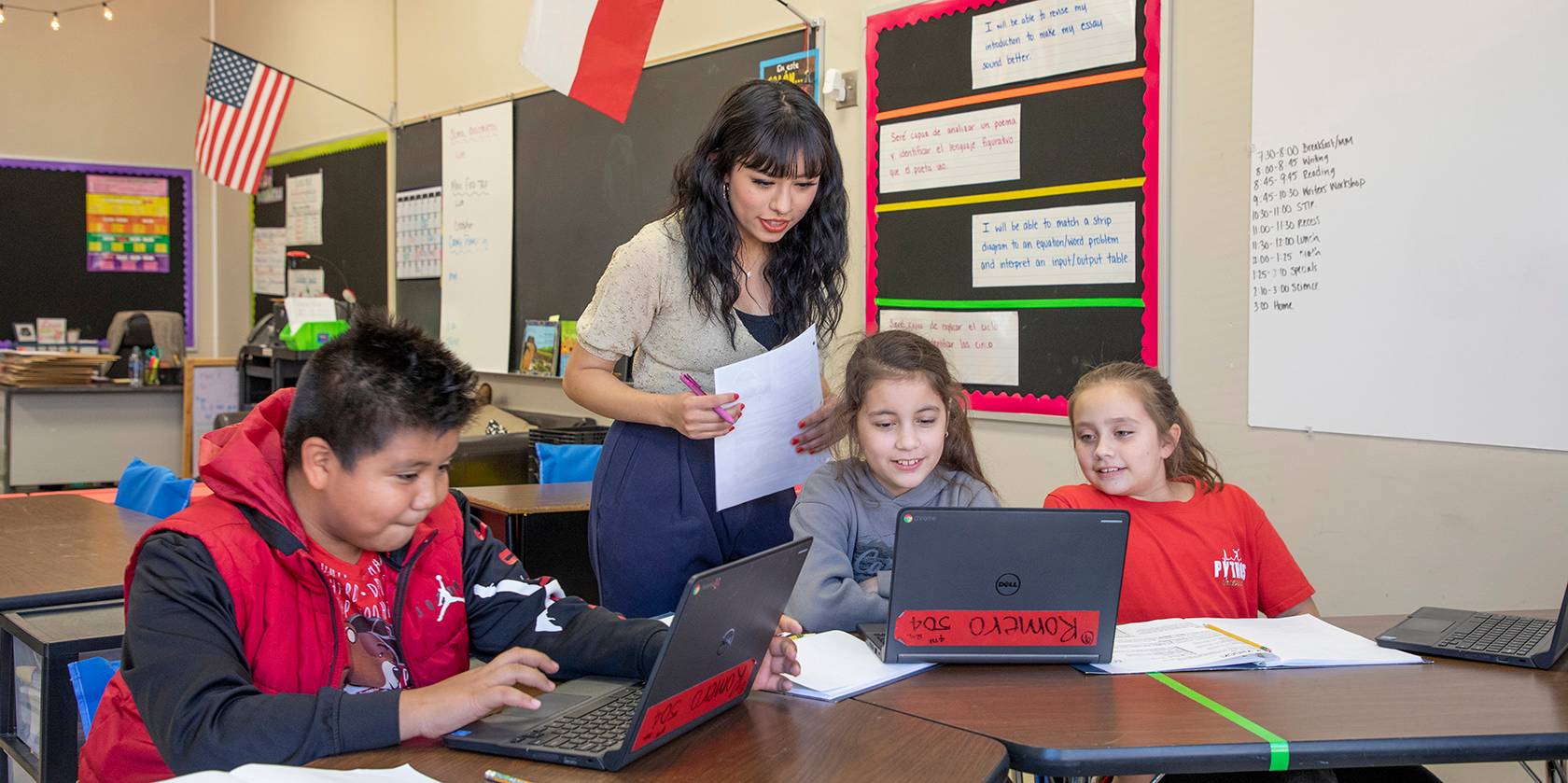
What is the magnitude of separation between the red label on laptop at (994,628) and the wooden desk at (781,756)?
0.23 m

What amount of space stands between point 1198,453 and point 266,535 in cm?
A: 159

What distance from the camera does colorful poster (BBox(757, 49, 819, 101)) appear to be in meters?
3.86

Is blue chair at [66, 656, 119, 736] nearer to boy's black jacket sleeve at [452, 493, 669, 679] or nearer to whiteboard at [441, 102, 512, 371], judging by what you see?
boy's black jacket sleeve at [452, 493, 669, 679]

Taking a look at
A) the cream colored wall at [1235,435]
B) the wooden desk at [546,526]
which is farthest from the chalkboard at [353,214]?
the wooden desk at [546,526]

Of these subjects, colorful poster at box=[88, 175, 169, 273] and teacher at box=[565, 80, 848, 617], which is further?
colorful poster at box=[88, 175, 169, 273]

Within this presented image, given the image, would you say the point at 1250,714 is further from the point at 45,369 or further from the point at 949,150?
the point at 45,369

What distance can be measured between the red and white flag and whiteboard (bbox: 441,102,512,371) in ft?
6.59

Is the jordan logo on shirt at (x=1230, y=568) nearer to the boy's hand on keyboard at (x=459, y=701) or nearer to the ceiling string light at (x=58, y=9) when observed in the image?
the boy's hand on keyboard at (x=459, y=701)

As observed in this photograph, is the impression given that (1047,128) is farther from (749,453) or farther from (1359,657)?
(1359,657)

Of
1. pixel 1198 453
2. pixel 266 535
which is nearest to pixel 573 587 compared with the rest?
pixel 1198 453

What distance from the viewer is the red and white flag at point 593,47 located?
3.29m

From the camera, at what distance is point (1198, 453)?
2219mm

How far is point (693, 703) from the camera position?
1189 mm

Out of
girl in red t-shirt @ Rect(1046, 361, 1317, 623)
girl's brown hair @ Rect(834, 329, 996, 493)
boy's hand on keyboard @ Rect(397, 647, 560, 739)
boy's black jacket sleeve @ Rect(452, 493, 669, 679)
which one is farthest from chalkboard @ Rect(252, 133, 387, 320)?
boy's hand on keyboard @ Rect(397, 647, 560, 739)
